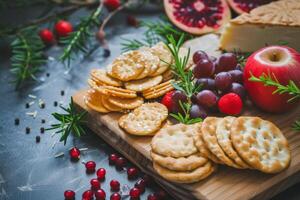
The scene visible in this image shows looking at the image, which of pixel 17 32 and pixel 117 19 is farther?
pixel 117 19

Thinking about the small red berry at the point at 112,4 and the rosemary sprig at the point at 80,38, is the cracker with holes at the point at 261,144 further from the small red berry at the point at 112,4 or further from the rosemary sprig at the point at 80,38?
the small red berry at the point at 112,4

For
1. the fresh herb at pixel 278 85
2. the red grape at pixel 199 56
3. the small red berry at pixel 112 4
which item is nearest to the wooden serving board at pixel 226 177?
the fresh herb at pixel 278 85

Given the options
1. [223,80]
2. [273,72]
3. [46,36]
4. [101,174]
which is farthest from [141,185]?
[46,36]

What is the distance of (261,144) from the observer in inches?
71.7

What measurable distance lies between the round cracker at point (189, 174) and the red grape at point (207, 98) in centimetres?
33

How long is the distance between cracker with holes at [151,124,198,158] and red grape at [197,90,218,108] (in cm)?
17

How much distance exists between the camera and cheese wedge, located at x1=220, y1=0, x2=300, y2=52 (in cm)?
245

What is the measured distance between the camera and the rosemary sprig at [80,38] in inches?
106

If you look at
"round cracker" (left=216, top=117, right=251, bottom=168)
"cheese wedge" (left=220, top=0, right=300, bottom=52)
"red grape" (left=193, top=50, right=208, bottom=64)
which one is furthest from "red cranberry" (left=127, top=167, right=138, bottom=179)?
"cheese wedge" (left=220, top=0, right=300, bottom=52)

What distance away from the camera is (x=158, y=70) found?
2.27 metres

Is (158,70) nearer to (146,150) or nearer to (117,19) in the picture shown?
(146,150)

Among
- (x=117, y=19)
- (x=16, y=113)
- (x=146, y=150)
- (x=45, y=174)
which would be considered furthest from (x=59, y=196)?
(x=117, y=19)

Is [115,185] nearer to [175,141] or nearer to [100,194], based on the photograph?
[100,194]

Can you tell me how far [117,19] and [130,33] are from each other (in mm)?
202
